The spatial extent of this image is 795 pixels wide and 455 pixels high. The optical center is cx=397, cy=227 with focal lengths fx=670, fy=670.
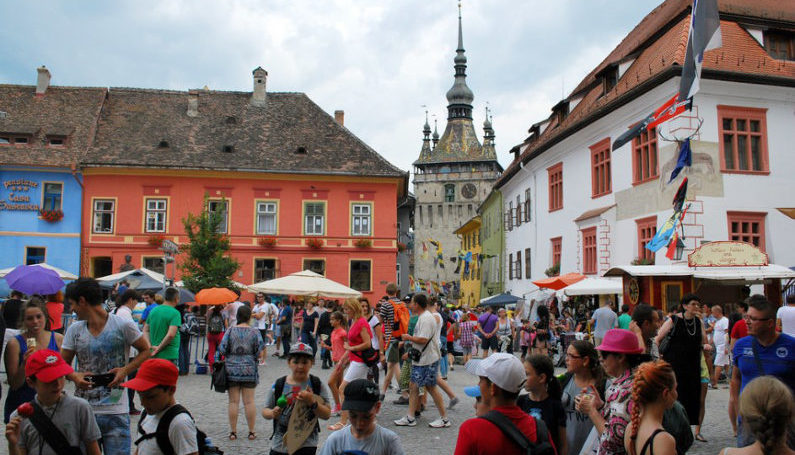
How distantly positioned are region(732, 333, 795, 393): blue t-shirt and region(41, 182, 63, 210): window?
3453 cm

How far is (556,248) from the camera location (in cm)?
2933

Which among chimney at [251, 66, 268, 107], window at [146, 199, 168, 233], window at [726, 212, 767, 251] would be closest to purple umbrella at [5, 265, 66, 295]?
window at [726, 212, 767, 251]

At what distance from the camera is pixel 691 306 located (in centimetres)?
735

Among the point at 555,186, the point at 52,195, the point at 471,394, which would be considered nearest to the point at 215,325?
the point at 471,394

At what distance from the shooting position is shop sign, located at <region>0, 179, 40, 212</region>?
33.2 metres

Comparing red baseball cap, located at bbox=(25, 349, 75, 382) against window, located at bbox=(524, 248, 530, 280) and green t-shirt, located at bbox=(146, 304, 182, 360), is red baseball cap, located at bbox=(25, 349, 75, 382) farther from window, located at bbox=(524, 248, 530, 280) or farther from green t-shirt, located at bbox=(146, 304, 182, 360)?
window, located at bbox=(524, 248, 530, 280)

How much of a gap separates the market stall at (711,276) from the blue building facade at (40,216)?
2704cm

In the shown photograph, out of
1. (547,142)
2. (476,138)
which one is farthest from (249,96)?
(476,138)

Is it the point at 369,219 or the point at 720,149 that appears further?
the point at 369,219

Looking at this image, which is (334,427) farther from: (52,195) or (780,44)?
(52,195)

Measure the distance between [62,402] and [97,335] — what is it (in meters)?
Answer: 1.10

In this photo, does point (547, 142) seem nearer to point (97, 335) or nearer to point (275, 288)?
point (275, 288)

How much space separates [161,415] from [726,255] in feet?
52.5

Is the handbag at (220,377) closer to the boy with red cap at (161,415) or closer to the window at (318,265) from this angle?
the boy with red cap at (161,415)
